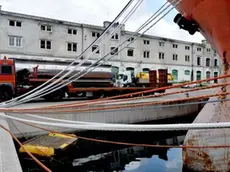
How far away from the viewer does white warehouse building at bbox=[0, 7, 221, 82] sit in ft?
72.9

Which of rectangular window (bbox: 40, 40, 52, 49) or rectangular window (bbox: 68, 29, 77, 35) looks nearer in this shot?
rectangular window (bbox: 40, 40, 52, 49)


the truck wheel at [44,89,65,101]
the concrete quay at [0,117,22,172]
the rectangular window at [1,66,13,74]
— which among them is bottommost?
the concrete quay at [0,117,22,172]

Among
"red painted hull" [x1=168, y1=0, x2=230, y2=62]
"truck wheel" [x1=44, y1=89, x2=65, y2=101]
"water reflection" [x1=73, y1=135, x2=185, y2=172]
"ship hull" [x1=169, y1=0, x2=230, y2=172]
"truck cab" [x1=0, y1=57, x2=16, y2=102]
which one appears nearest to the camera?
"red painted hull" [x1=168, y1=0, x2=230, y2=62]

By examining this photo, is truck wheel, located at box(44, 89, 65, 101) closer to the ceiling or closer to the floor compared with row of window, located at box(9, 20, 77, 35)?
closer to the floor

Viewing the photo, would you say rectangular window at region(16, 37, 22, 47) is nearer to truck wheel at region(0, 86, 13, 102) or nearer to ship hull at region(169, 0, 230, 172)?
truck wheel at region(0, 86, 13, 102)

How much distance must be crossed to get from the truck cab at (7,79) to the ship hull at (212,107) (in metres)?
9.91

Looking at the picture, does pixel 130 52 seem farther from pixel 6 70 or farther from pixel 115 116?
pixel 115 116

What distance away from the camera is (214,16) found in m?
4.87

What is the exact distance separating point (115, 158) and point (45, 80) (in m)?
7.79

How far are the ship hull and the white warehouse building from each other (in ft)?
34.9

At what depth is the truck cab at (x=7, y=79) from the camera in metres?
13.1

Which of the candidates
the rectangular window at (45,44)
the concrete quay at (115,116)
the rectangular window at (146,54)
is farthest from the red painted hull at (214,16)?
the rectangular window at (146,54)

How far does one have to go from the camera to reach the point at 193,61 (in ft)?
117

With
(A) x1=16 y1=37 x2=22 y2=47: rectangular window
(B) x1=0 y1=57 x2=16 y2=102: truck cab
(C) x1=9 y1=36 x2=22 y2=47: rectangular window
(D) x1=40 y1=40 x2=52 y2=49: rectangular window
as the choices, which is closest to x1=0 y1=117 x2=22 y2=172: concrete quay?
(B) x1=0 y1=57 x2=16 y2=102: truck cab
